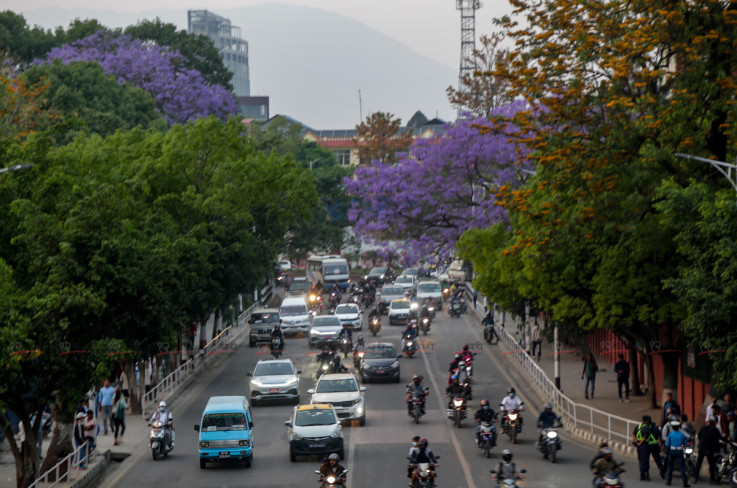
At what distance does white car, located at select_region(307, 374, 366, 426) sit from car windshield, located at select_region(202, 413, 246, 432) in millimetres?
5421

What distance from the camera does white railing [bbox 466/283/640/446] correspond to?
30.7 meters

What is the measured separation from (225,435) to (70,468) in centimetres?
382

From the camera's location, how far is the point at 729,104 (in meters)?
27.8

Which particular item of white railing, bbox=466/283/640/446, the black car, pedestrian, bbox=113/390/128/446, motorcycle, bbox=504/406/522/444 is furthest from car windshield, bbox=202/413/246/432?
the black car

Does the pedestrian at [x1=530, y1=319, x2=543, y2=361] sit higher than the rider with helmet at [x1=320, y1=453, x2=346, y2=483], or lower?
lower

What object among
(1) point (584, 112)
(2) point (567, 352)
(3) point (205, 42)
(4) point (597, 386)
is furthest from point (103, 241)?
(3) point (205, 42)

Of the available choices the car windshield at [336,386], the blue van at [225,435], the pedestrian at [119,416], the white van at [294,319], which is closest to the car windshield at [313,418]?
the blue van at [225,435]

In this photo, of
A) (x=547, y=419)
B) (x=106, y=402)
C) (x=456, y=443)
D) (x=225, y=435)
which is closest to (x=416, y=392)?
(x=456, y=443)

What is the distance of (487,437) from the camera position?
95.0 feet

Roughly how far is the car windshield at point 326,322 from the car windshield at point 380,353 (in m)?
9.93

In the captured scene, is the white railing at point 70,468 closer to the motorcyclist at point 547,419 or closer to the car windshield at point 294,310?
the motorcyclist at point 547,419

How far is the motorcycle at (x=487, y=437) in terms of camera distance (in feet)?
95.0

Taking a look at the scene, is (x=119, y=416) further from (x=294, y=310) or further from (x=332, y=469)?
(x=294, y=310)

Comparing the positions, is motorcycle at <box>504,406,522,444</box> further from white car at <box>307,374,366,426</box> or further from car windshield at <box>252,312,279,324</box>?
car windshield at <box>252,312,279,324</box>
